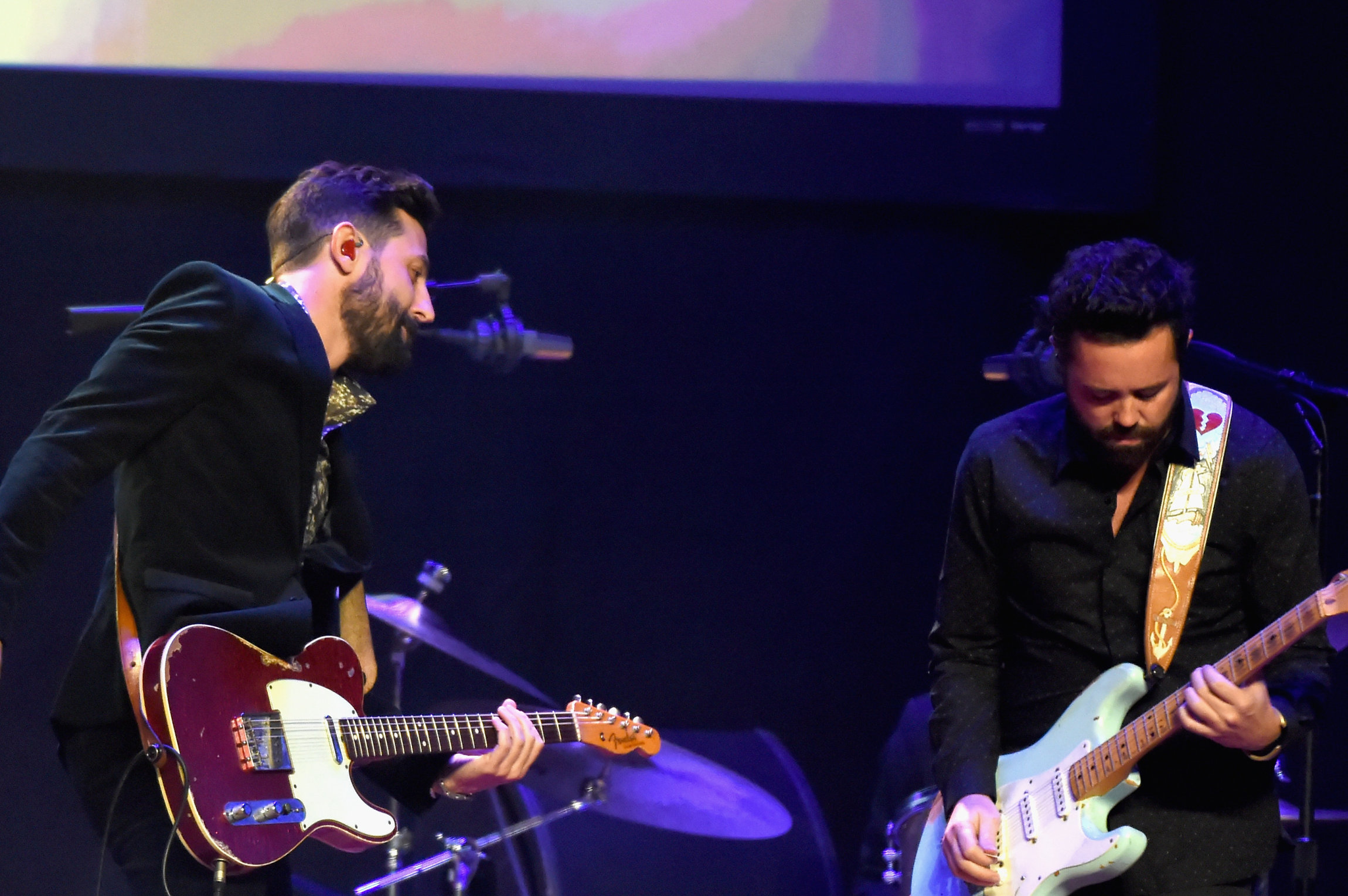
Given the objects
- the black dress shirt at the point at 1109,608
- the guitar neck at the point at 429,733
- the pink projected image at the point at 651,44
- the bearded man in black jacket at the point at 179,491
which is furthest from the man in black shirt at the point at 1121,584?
the pink projected image at the point at 651,44

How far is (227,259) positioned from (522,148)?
0.91 m

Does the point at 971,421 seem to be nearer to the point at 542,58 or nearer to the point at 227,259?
the point at 542,58

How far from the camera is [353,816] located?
91.9 inches

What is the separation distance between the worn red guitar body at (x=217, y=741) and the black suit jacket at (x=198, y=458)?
0.16ft

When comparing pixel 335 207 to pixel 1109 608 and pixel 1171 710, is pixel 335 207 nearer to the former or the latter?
pixel 1109 608

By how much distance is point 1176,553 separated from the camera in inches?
97.3

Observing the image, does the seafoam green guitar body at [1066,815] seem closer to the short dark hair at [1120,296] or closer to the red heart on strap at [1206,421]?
the red heart on strap at [1206,421]

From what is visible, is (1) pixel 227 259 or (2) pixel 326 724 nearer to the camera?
(2) pixel 326 724

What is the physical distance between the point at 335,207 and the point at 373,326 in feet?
0.79

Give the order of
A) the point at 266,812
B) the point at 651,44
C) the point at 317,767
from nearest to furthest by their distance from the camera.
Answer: the point at 266,812
the point at 317,767
the point at 651,44

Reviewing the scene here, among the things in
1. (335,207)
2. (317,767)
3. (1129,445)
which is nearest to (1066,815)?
(1129,445)

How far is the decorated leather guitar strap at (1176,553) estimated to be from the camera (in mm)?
2459

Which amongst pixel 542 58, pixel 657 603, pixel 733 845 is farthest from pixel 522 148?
pixel 733 845

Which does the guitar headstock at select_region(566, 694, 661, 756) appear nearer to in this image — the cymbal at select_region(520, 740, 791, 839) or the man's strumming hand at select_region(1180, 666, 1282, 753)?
the cymbal at select_region(520, 740, 791, 839)
